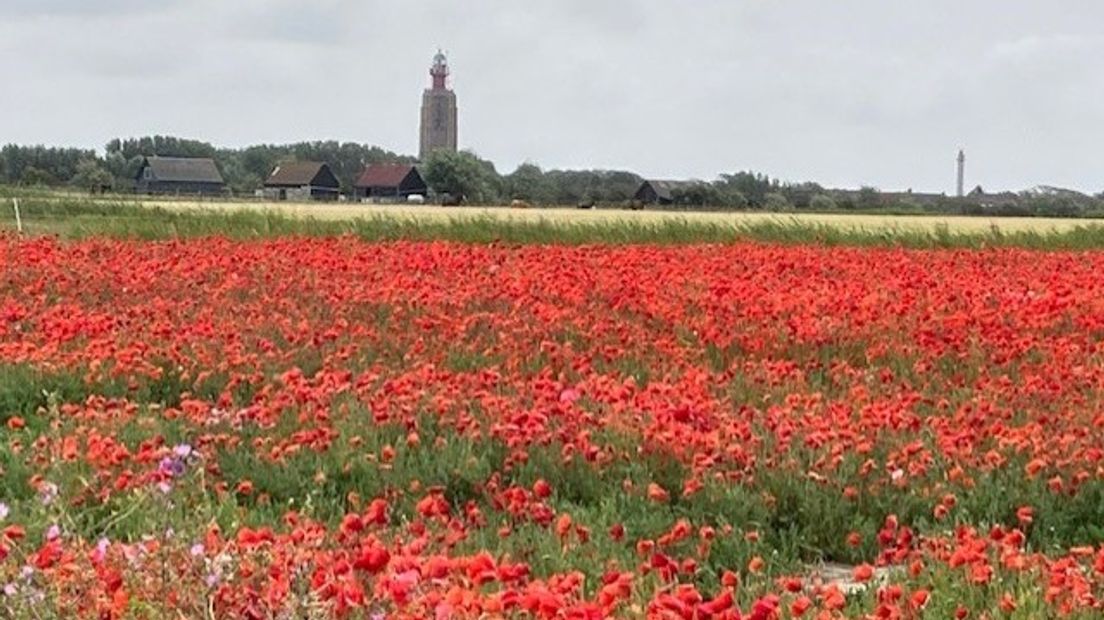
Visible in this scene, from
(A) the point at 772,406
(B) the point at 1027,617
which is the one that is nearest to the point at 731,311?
(A) the point at 772,406

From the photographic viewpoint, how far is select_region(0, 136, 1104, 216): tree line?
69.2 m

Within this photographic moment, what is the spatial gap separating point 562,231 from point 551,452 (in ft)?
69.2

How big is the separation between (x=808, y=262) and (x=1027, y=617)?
1276cm

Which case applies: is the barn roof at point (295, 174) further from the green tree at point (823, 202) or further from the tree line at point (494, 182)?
the green tree at point (823, 202)

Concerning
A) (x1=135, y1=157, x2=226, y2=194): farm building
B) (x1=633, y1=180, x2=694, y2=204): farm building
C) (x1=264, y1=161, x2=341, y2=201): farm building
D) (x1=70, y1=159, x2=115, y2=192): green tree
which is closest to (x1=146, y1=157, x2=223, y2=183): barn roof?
(x1=135, y1=157, x2=226, y2=194): farm building

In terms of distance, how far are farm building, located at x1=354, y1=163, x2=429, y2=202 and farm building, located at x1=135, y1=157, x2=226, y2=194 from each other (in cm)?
934

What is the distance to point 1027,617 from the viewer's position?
11.7 feet

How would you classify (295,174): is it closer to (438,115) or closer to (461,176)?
(461,176)

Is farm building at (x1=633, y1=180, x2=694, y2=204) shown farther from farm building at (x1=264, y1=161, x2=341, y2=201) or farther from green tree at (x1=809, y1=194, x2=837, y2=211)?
farm building at (x1=264, y1=161, x2=341, y2=201)

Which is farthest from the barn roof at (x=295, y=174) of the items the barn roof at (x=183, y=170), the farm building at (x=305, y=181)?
the barn roof at (x=183, y=170)

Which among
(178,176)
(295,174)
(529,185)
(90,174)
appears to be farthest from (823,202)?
(90,174)

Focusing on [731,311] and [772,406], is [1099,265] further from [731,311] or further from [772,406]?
[772,406]

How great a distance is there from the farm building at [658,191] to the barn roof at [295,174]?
2581cm

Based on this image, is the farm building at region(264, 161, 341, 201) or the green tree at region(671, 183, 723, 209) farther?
the farm building at region(264, 161, 341, 201)
